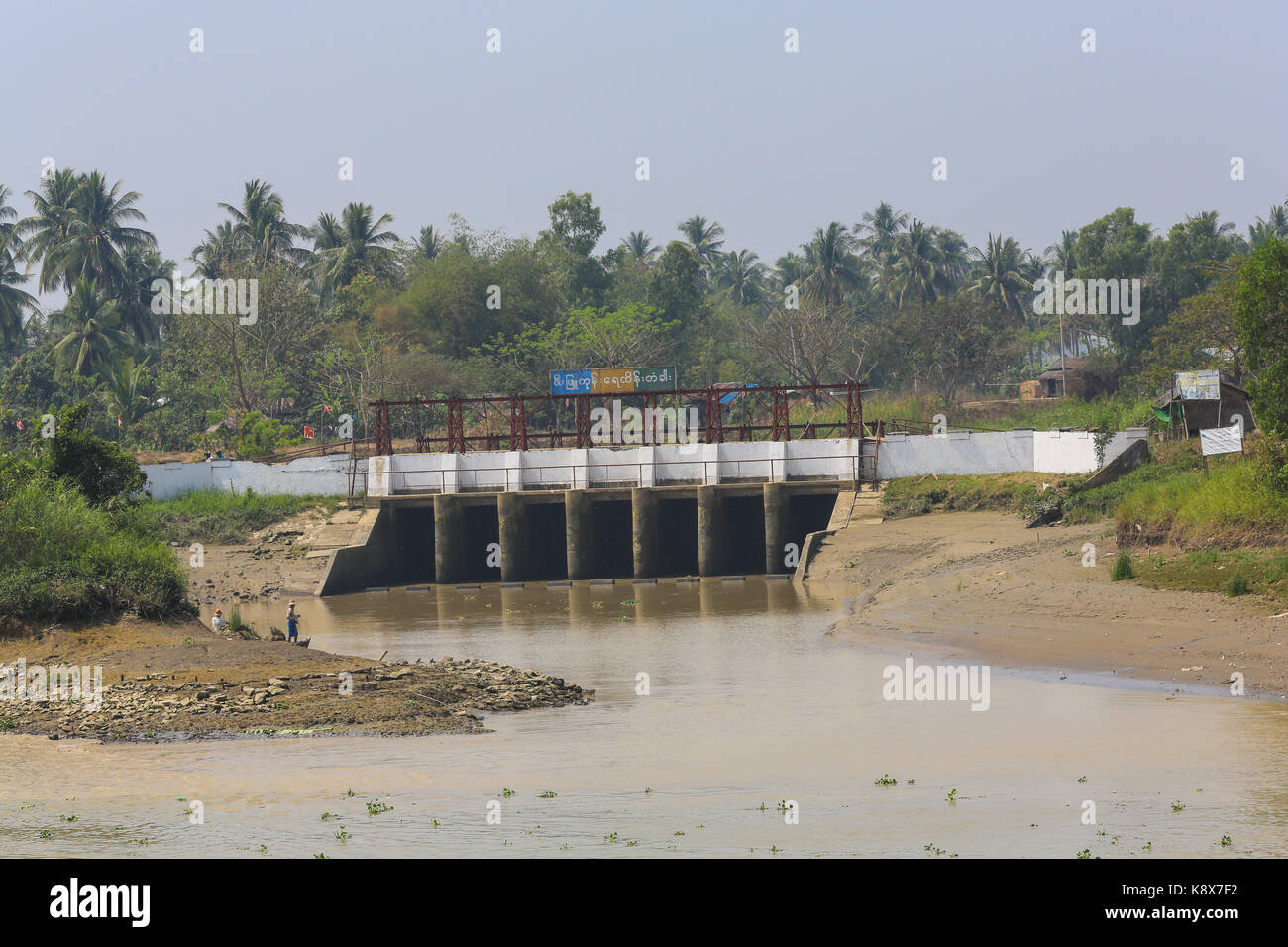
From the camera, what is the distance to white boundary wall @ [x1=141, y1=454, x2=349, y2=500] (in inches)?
2249

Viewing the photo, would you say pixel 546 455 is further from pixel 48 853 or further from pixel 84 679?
pixel 48 853

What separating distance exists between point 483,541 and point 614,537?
5.51 m

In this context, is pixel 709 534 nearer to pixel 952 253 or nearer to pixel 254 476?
pixel 254 476

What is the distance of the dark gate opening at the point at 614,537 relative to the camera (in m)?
56.8

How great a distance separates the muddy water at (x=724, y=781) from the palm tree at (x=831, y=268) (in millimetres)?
87880

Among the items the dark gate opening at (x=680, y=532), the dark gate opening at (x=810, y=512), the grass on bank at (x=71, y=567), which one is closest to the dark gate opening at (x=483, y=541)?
the dark gate opening at (x=680, y=532)

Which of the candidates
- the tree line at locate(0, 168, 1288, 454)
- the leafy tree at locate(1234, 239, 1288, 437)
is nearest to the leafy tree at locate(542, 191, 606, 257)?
the tree line at locate(0, 168, 1288, 454)

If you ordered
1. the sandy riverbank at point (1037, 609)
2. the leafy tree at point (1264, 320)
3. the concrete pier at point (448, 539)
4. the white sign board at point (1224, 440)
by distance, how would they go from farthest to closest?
1. the concrete pier at point (448, 539)
2. the white sign board at point (1224, 440)
3. the leafy tree at point (1264, 320)
4. the sandy riverbank at point (1037, 609)

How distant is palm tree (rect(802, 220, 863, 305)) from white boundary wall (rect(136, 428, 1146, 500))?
61.3 m

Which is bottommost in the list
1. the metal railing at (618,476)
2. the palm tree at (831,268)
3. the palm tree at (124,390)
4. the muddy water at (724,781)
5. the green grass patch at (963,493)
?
the muddy water at (724,781)

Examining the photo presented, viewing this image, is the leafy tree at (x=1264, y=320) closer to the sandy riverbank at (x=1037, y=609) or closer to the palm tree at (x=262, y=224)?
the sandy riverbank at (x=1037, y=609)

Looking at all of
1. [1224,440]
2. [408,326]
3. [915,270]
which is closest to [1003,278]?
[915,270]

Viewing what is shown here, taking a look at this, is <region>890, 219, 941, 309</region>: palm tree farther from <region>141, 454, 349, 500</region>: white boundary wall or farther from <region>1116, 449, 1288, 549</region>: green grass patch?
<region>1116, 449, 1288, 549</region>: green grass patch

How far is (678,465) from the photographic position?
53.2 metres
